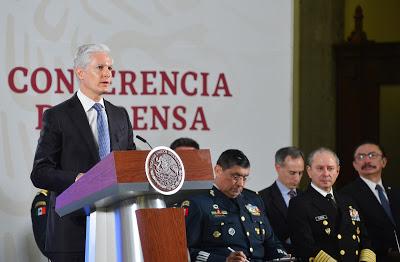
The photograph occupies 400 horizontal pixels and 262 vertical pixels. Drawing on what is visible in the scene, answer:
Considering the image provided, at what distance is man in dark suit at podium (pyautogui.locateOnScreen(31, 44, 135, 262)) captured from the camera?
128 inches

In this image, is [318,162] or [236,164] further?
[318,162]

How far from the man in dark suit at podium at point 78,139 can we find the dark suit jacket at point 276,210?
2.59 metres

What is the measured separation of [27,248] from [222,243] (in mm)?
1481

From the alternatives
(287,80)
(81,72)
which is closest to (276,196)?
(287,80)

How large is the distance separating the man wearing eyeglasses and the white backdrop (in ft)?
1.92

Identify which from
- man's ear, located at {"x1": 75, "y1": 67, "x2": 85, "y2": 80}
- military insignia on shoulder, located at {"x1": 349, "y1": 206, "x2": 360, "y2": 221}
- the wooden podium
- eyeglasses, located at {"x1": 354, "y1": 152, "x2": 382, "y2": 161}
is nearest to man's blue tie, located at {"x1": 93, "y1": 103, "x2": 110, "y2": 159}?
man's ear, located at {"x1": 75, "y1": 67, "x2": 85, "y2": 80}

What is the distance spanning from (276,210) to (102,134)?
9.16ft

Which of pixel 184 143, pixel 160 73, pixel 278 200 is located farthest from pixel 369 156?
pixel 160 73

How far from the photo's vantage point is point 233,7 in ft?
20.8

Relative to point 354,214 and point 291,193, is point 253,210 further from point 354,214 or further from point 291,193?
point 291,193

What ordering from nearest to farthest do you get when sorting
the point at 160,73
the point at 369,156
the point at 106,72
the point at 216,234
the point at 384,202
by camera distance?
the point at 106,72 → the point at 216,234 → the point at 160,73 → the point at 384,202 → the point at 369,156

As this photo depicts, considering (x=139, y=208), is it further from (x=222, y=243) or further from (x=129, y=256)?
(x=222, y=243)

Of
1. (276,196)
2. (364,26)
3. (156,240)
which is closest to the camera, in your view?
(156,240)

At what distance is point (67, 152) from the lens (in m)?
3.27
